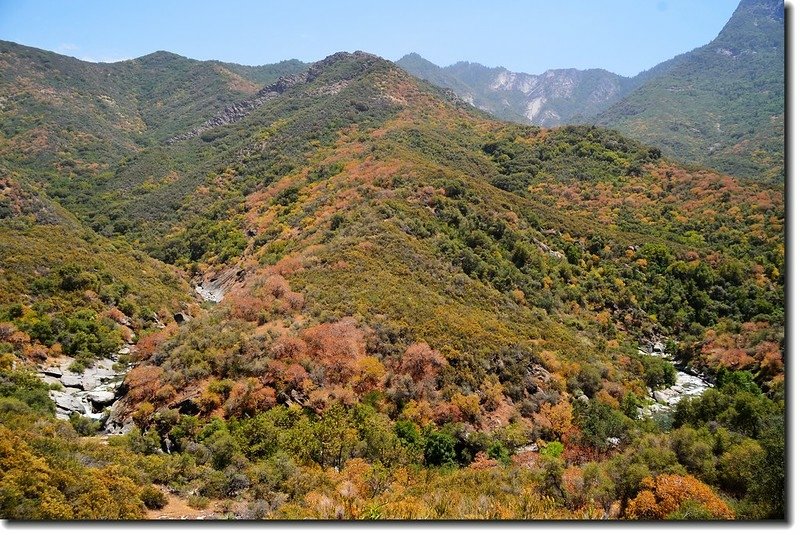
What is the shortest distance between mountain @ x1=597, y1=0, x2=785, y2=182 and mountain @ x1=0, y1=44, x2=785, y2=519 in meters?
42.0

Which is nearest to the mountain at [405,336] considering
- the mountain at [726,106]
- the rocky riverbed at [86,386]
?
the rocky riverbed at [86,386]

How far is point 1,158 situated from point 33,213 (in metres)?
35.5

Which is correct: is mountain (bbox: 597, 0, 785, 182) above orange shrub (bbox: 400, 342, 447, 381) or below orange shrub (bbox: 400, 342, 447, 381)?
above

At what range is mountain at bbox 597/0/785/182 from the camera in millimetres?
94562

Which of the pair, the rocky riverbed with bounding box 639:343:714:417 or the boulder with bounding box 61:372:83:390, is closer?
the boulder with bounding box 61:372:83:390

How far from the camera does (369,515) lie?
364 inches

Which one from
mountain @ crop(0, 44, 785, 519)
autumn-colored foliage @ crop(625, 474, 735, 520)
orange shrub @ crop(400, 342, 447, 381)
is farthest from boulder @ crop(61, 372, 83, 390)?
autumn-colored foliage @ crop(625, 474, 735, 520)

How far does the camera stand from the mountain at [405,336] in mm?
12617

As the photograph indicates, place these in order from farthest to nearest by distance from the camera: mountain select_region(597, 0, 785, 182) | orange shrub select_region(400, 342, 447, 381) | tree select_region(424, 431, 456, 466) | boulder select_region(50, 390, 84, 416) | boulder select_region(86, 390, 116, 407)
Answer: mountain select_region(597, 0, 785, 182), boulder select_region(86, 390, 116, 407), orange shrub select_region(400, 342, 447, 381), boulder select_region(50, 390, 84, 416), tree select_region(424, 431, 456, 466)

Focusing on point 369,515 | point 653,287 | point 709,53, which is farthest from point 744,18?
point 369,515

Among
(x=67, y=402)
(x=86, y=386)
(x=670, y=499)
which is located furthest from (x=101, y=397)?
(x=670, y=499)

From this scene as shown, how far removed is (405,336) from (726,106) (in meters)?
151

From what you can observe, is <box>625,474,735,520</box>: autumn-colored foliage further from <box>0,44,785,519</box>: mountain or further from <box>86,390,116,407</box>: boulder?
<box>86,390,116,407</box>: boulder

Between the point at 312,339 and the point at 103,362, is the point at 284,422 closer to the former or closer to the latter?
the point at 312,339
